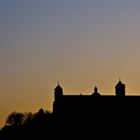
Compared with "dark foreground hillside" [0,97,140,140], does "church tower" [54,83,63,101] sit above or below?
above

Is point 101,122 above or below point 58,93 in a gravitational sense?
below

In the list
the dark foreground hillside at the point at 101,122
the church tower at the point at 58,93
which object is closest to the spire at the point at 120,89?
the dark foreground hillside at the point at 101,122

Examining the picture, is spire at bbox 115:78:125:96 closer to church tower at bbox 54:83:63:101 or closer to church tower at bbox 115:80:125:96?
church tower at bbox 115:80:125:96

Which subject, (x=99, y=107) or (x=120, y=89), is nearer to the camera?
(x=99, y=107)

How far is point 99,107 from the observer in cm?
11375

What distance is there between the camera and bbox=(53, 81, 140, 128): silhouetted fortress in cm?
11256

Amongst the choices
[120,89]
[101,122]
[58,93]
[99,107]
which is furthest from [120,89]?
[58,93]

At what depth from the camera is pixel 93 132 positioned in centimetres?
11119

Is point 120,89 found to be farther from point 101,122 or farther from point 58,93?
point 58,93

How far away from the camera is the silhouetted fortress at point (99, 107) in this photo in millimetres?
112562

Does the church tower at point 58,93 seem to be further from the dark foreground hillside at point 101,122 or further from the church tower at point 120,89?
the church tower at point 120,89

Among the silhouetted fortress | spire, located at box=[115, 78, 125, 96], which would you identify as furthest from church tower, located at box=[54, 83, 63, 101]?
spire, located at box=[115, 78, 125, 96]

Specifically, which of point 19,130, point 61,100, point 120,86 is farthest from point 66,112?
point 19,130

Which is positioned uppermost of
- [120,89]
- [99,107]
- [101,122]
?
[120,89]
